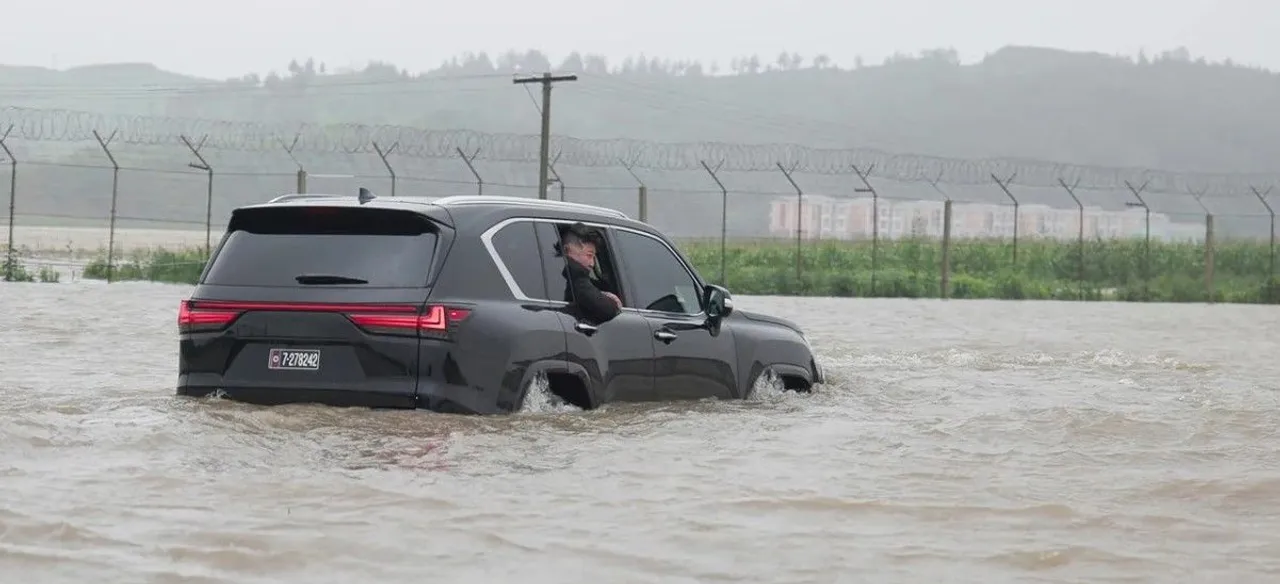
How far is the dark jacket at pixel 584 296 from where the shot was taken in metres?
10.6

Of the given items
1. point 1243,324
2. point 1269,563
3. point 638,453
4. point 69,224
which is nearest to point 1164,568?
point 1269,563

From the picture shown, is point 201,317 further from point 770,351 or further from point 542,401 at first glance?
point 770,351

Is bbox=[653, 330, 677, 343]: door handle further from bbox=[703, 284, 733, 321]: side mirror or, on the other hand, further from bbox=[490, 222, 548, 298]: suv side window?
bbox=[490, 222, 548, 298]: suv side window

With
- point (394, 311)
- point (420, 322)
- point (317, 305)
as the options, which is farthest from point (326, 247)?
point (420, 322)

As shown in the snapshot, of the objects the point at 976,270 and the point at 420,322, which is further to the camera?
the point at 976,270

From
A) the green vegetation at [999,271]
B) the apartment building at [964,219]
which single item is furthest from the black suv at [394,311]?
the apartment building at [964,219]

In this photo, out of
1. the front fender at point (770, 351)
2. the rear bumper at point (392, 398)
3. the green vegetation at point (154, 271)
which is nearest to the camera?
the rear bumper at point (392, 398)

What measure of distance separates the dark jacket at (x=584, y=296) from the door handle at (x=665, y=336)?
59 cm

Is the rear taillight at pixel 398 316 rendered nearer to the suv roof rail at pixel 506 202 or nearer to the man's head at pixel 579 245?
the suv roof rail at pixel 506 202

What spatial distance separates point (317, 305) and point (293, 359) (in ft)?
0.97

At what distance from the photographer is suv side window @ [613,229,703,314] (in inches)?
446

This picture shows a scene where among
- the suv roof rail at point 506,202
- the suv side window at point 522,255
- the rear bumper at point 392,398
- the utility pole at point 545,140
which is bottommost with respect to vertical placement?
the rear bumper at point 392,398

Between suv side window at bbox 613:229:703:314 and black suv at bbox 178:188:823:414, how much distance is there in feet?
1.85

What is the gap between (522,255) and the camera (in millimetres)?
10375
